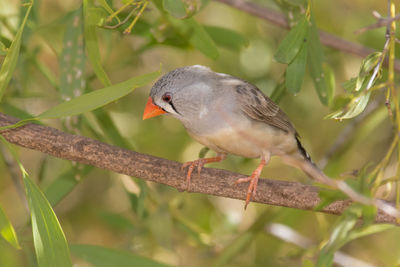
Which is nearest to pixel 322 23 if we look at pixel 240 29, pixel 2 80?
pixel 240 29

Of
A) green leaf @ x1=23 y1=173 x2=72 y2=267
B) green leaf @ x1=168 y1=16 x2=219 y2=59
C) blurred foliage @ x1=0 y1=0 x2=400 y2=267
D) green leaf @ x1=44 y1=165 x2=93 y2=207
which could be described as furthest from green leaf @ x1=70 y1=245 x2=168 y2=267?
green leaf @ x1=168 y1=16 x2=219 y2=59

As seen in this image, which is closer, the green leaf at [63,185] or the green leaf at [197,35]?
the green leaf at [197,35]

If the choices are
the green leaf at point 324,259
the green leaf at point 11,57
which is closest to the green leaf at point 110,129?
the green leaf at point 11,57

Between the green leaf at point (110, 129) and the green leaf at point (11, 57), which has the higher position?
the green leaf at point (11, 57)

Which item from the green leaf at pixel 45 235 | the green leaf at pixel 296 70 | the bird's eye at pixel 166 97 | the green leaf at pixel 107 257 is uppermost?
the green leaf at pixel 296 70

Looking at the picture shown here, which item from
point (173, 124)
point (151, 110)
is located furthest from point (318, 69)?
point (173, 124)

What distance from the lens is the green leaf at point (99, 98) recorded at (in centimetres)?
220

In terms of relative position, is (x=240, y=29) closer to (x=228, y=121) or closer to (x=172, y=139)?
(x=172, y=139)

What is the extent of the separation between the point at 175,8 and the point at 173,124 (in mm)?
2789

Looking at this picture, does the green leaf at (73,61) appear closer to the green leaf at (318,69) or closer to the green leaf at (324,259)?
the green leaf at (318,69)

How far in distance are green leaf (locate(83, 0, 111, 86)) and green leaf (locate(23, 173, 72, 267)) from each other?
0.67 meters

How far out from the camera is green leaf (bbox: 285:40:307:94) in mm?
2791

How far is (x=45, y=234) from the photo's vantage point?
7.64 feet

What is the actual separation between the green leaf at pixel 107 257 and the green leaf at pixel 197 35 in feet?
3.97
